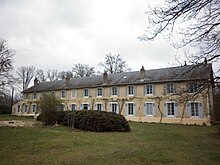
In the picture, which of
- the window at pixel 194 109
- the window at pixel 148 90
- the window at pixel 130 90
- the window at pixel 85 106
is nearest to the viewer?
the window at pixel 194 109

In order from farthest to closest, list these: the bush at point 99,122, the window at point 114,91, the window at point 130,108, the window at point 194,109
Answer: the window at point 114,91
the window at point 130,108
the window at point 194,109
the bush at point 99,122

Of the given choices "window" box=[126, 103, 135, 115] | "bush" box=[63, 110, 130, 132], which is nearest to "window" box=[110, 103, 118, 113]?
"window" box=[126, 103, 135, 115]

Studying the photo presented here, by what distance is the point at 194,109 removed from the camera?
22.3 metres

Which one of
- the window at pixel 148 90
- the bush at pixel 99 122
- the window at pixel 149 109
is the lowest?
the bush at pixel 99 122

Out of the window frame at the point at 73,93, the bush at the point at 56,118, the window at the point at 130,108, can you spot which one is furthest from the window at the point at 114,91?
the bush at the point at 56,118

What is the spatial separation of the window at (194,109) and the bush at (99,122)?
9871 millimetres

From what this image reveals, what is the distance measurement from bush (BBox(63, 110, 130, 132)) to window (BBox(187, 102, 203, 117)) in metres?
9.87

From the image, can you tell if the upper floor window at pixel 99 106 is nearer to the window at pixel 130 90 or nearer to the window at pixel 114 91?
the window at pixel 114 91

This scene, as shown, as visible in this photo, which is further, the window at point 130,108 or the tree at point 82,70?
the tree at point 82,70

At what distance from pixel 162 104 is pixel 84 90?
1195cm

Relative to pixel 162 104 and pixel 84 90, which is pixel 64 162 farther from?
pixel 84 90

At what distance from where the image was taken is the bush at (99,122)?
15.1 meters

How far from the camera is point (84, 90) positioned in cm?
3102

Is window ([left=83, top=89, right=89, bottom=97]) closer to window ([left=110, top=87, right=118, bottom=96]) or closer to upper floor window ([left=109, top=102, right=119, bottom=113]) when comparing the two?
window ([left=110, top=87, right=118, bottom=96])
